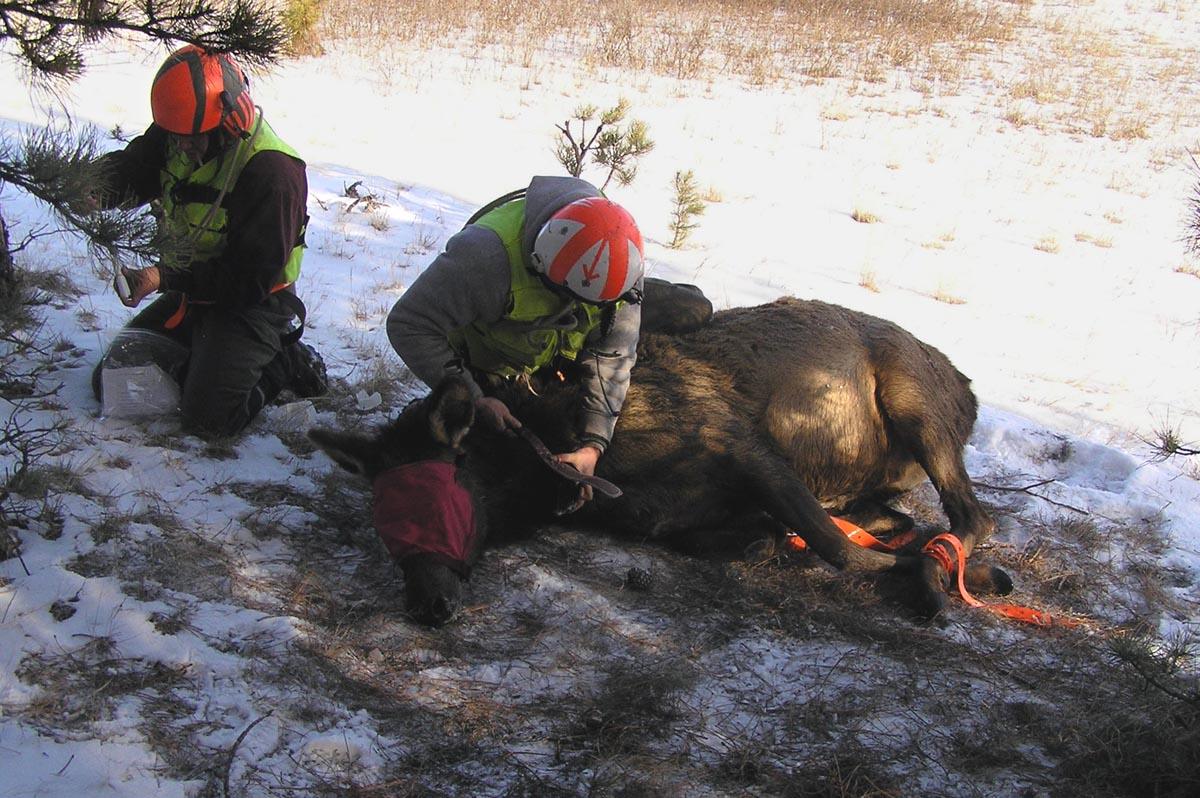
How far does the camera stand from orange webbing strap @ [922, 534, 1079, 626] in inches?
175

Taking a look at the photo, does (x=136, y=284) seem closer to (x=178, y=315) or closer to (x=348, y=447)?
(x=178, y=315)

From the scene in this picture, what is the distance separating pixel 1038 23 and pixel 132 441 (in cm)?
2608

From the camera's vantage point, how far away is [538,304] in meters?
4.55

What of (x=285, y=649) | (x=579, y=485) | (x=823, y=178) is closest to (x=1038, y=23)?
(x=823, y=178)

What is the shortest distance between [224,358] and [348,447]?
123cm

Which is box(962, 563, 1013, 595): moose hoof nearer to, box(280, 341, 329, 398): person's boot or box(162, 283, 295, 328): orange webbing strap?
box(280, 341, 329, 398): person's boot

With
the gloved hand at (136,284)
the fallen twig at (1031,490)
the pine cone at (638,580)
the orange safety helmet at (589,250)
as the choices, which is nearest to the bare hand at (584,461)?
the pine cone at (638,580)

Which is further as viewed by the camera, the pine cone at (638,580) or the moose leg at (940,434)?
the moose leg at (940,434)

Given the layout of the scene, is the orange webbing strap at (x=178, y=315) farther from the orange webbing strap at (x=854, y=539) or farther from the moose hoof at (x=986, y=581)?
the moose hoof at (x=986, y=581)

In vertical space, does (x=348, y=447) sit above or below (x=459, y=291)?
below

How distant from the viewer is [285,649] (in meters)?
3.42

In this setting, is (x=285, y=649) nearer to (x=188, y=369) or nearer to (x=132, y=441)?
(x=132, y=441)

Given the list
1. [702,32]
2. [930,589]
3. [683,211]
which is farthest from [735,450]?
[702,32]

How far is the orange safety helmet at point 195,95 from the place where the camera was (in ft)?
14.8
